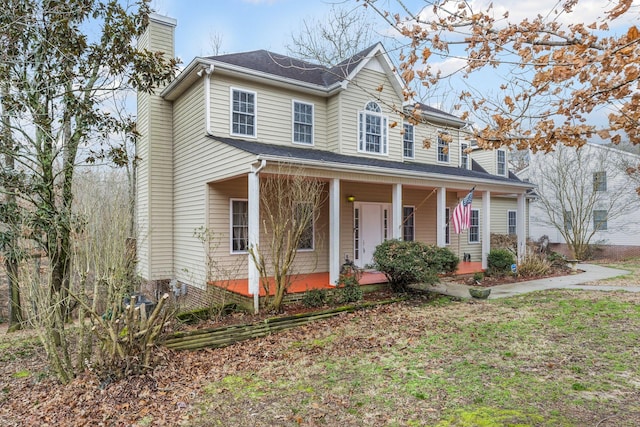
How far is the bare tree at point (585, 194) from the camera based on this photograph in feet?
67.0

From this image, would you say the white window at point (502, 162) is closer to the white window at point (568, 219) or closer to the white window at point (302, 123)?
the white window at point (568, 219)

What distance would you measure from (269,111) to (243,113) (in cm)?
84

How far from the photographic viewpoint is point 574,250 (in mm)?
20266

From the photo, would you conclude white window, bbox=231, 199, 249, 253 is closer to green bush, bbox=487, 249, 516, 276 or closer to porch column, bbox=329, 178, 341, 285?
porch column, bbox=329, 178, 341, 285

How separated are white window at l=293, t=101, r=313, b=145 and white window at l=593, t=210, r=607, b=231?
18.2m

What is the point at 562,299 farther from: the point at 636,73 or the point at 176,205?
the point at 176,205

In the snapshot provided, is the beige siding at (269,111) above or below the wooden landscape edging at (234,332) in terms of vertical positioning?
above

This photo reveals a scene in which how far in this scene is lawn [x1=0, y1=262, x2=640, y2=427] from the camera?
396 centimetres

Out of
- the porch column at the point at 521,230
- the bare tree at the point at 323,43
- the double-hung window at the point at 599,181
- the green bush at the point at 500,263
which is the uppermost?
the bare tree at the point at 323,43

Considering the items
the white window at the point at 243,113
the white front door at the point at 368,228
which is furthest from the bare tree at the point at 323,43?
the white front door at the point at 368,228

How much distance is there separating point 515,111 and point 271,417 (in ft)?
13.7

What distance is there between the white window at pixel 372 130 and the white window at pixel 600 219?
15.7 meters

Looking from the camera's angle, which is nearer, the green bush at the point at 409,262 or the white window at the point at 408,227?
the green bush at the point at 409,262

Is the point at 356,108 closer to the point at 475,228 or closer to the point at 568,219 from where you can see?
the point at 475,228
